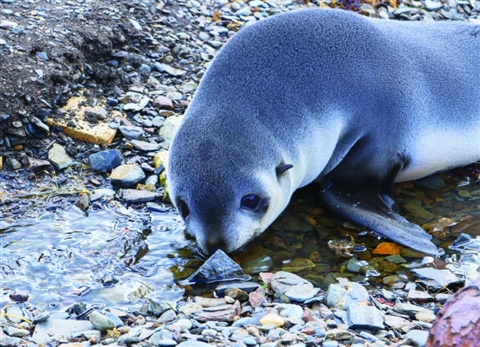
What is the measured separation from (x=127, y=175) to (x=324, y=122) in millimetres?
1726

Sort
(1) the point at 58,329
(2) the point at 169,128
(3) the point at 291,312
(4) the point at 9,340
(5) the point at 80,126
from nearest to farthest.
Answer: (4) the point at 9,340 → (1) the point at 58,329 → (3) the point at 291,312 → (5) the point at 80,126 → (2) the point at 169,128

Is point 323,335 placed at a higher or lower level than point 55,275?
higher

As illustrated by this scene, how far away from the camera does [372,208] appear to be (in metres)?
6.24

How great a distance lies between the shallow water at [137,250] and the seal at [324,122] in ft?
0.75

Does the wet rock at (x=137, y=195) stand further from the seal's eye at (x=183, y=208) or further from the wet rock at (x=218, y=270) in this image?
the wet rock at (x=218, y=270)

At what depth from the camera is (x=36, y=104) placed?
6.89 meters

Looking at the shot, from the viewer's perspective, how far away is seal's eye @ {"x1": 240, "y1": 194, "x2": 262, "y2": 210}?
5.35 meters

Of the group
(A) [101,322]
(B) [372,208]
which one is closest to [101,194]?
(A) [101,322]

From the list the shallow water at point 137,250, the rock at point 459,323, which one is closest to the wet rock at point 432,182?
the shallow water at point 137,250

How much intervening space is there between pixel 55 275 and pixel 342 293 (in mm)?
1897

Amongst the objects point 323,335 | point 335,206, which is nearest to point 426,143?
point 335,206

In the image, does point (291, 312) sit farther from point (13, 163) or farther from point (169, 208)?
point (13, 163)

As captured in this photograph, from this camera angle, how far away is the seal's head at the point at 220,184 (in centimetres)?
517

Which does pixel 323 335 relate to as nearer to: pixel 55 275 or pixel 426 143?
pixel 55 275
